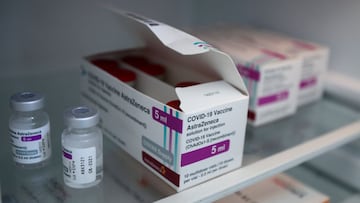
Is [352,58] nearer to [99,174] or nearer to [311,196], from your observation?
[311,196]

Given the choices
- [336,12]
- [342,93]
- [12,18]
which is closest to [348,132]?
[342,93]

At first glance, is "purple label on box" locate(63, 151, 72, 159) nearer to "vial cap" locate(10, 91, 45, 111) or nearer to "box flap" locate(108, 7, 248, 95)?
"vial cap" locate(10, 91, 45, 111)

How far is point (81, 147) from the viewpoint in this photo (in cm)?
62

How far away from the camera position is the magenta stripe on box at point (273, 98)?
84 centimetres

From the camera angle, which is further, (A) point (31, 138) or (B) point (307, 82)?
(B) point (307, 82)

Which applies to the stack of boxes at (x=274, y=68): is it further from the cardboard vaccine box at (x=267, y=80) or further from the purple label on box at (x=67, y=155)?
the purple label on box at (x=67, y=155)

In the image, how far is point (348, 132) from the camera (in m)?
0.81

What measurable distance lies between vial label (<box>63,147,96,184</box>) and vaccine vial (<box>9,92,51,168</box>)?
6 centimetres

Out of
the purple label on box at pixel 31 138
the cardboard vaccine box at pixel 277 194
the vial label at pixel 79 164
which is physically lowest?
the cardboard vaccine box at pixel 277 194

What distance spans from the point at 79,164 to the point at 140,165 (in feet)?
0.42

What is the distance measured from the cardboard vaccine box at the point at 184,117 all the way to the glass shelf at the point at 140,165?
3cm

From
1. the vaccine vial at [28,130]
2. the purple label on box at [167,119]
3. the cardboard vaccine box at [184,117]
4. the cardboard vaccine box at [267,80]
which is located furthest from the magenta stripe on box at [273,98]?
the vaccine vial at [28,130]

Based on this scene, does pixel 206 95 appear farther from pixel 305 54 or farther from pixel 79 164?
pixel 305 54

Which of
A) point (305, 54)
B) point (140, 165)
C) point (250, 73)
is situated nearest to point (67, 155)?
point (140, 165)
